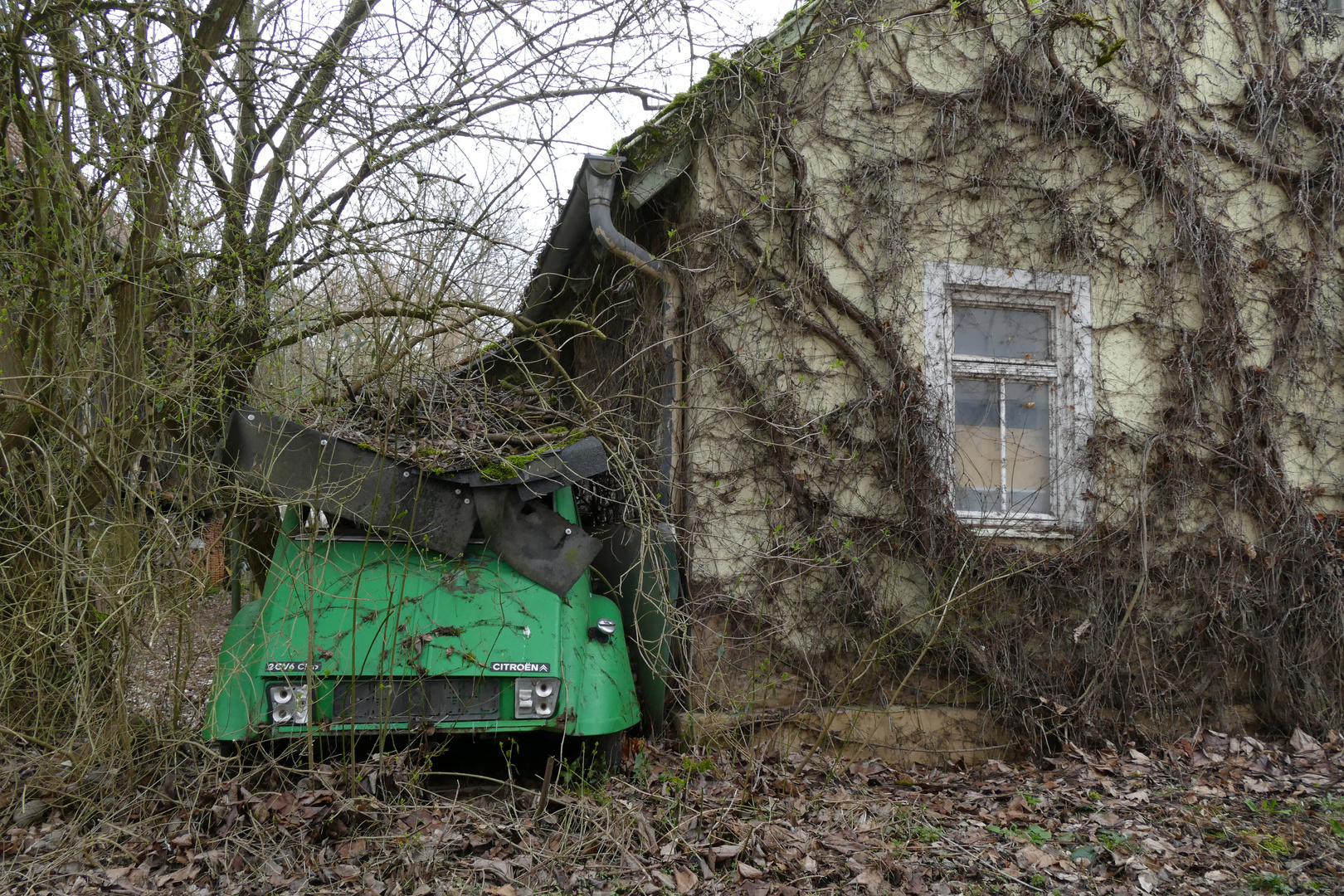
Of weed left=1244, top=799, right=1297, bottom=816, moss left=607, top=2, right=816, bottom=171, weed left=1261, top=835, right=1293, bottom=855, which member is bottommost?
weed left=1261, top=835, right=1293, bottom=855

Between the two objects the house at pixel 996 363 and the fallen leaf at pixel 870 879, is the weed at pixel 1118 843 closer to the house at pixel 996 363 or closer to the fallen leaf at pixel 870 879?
the fallen leaf at pixel 870 879

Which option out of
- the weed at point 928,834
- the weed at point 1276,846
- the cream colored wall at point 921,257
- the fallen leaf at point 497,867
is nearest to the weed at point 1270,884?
the weed at point 1276,846

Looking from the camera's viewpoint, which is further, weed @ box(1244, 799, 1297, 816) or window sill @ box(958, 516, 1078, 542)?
window sill @ box(958, 516, 1078, 542)

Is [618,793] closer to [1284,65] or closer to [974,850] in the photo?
[974,850]

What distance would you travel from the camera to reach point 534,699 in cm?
441

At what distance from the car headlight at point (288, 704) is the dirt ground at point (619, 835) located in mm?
207

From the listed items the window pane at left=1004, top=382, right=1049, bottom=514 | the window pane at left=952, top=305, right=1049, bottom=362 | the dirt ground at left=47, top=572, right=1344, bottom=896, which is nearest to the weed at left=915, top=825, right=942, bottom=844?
the dirt ground at left=47, top=572, right=1344, bottom=896

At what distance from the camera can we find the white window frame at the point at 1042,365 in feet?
20.5

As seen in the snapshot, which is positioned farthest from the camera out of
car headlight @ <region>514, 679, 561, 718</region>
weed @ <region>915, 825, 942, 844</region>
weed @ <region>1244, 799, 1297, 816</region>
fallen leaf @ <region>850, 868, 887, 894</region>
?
weed @ <region>1244, 799, 1297, 816</region>

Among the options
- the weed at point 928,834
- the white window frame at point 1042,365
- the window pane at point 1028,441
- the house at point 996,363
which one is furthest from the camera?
the window pane at point 1028,441

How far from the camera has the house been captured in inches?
235

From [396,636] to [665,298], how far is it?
2.97m

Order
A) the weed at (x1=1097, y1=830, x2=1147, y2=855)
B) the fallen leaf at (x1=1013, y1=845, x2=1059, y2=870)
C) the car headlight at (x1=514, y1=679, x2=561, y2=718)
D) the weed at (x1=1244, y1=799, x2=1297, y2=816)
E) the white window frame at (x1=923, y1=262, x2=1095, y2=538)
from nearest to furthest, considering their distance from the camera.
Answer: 1. the fallen leaf at (x1=1013, y1=845, x2=1059, y2=870)
2. the weed at (x1=1097, y1=830, x2=1147, y2=855)
3. the car headlight at (x1=514, y1=679, x2=561, y2=718)
4. the weed at (x1=1244, y1=799, x2=1297, y2=816)
5. the white window frame at (x1=923, y1=262, x2=1095, y2=538)

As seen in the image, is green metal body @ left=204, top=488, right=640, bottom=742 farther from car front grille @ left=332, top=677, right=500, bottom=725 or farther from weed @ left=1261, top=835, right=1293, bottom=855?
weed @ left=1261, top=835, right=1293, bottom=855
